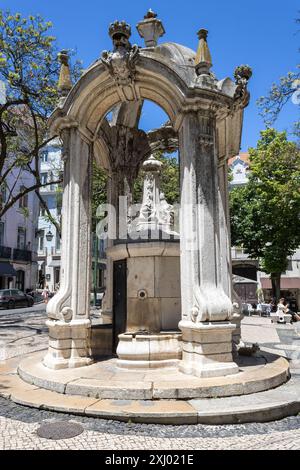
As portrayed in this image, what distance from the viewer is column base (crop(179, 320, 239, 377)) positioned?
6.09 m

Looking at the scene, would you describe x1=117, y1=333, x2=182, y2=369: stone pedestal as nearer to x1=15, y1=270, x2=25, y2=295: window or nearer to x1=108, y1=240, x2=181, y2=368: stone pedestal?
x1=108, y1=240, x2=181, y2=368: stone pedestal

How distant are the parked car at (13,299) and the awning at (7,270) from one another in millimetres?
6310

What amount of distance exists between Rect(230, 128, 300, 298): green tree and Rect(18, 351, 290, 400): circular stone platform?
53.8ft

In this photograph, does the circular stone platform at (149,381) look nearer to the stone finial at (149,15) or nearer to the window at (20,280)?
the stone finial at (149,15)

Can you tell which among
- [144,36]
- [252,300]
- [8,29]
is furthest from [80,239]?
[252,300]

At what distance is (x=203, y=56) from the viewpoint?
7168mm

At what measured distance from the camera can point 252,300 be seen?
31562mm

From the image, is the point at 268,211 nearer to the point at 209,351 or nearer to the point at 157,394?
the point at 209,351

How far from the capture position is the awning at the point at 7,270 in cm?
3707

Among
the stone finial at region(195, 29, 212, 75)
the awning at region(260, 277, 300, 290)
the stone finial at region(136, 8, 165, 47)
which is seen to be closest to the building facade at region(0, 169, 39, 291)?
the awning at region(260, 277, 300, 290)

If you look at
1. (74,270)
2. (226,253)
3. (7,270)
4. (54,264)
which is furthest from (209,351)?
(54,264)

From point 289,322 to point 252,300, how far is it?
11.7 meters

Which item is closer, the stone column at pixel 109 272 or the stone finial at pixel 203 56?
the stone finial at pixel 203 56

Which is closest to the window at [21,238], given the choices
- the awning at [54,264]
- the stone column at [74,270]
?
the awning at [54,264]
